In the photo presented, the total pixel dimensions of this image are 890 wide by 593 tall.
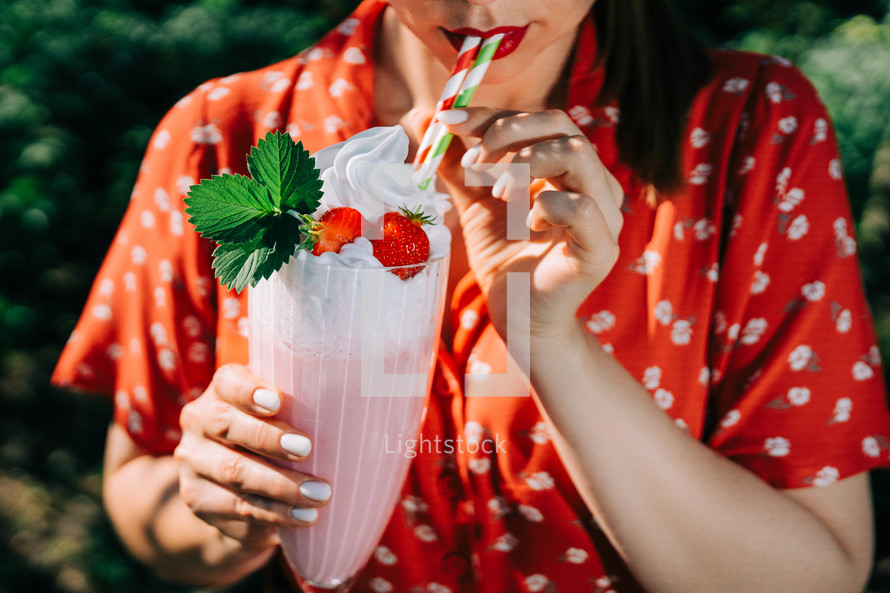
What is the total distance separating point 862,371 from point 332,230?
556 mm

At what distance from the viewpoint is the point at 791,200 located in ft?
2.74

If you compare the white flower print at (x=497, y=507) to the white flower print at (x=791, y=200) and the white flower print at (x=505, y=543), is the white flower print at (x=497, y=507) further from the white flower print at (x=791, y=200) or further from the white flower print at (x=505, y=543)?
the white flower print at (x=791, y=200)

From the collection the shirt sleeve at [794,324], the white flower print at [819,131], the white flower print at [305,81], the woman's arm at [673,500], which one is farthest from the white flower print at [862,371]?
the white flower print at [305,81]

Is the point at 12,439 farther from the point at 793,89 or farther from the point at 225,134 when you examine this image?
the point at 793,89

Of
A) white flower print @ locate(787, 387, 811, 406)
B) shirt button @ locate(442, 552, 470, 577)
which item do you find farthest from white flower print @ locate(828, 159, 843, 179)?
shirt button @ locate(442, 552, 470, 577)

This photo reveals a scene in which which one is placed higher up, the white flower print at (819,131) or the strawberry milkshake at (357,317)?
A: the white flower print at (819,131)

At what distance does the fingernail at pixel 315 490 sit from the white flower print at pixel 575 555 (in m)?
0.27

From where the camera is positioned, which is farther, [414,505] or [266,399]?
[414,505]

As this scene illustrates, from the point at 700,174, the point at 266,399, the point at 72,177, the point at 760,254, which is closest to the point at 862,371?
the point at 760,254

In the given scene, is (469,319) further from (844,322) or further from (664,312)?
(844,322)

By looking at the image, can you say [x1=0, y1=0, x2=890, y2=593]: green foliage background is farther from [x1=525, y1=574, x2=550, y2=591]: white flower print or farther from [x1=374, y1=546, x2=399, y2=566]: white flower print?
[x1=525, y1=574, x2=550, y2=591]: white flower print

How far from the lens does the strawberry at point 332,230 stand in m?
0.65

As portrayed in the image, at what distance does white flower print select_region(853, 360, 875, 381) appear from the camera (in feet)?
2.73

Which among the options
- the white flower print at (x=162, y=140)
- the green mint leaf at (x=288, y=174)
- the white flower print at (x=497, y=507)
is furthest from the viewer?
the white flower print at (x=162, y=140)
